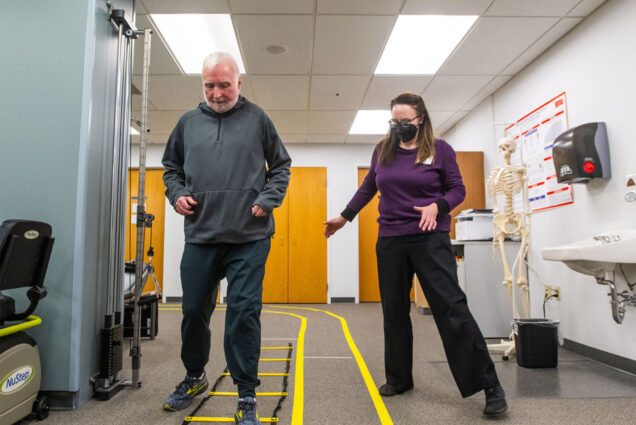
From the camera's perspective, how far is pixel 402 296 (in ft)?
6.56

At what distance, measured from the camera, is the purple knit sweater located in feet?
6.26

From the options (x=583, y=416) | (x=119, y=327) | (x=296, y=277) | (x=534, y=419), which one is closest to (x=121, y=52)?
(x=119, y=327)

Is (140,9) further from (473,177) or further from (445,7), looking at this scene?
(473,177)

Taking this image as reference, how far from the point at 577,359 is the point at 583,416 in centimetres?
136

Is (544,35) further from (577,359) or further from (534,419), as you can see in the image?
→ (534,419)

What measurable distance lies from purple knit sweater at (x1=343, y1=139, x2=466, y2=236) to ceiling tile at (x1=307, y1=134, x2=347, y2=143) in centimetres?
423

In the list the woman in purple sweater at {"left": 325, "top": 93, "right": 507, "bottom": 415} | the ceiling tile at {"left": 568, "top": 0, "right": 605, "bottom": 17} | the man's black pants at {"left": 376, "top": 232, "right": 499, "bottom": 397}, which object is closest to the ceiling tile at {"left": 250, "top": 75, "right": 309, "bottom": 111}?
the ceiling tile at {"left": 568, "top": 0, "right": 605, "bottom": 17}

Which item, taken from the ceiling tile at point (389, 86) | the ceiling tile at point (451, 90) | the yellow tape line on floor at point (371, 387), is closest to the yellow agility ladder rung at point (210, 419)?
the yellow tape line on floor at point (371, 387)

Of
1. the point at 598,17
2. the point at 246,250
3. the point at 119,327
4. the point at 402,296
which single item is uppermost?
the point at 598,17

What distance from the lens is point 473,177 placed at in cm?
477

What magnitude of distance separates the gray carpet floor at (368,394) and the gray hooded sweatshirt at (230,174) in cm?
80

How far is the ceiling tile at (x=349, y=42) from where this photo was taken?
3.18 metres

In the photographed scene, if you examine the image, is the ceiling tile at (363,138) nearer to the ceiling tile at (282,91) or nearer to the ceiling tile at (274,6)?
the ceiling tile at (282,91)

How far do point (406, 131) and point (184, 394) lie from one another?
157 centimetres
